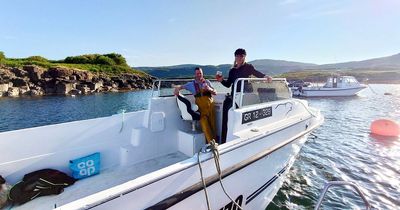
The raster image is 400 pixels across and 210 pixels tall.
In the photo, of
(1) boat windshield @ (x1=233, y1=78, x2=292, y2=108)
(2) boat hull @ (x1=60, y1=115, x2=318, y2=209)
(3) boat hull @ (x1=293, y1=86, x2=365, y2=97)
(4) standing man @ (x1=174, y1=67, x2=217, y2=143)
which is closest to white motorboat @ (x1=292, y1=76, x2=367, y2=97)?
(3) boat hull @ (x1=293, y1=86, x2=365, y2=97)

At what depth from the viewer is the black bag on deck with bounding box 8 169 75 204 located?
3270 millimetres

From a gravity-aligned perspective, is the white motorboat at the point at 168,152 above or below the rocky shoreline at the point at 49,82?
below

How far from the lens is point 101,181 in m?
3.90

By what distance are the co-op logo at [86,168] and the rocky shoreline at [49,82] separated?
3964 cm

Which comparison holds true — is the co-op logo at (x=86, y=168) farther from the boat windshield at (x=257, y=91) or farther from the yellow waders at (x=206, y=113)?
the boat windshield at (x=257, y=91)

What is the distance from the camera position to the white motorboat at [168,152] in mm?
2580

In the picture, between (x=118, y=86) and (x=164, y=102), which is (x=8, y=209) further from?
(x=118, y=86)

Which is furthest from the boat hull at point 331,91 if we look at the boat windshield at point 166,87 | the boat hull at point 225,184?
the boat windshield at point 166,87

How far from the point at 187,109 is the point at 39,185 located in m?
2.74

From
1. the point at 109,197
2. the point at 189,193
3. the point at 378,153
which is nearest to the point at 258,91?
the point at 189,193

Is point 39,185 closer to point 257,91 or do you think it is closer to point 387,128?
point 257,91

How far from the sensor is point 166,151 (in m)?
5.02

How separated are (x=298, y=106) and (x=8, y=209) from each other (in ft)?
19.7

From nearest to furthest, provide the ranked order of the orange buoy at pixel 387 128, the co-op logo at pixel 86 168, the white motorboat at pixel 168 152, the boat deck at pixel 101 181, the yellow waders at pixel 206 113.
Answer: the white motorboat at pixel 168 152 → the boat deck at pixel 101 181 → the co-op logo at pixel 86 168 → the yellow waders at pixel 206 113 → the orange buoy at pixel 387 128
